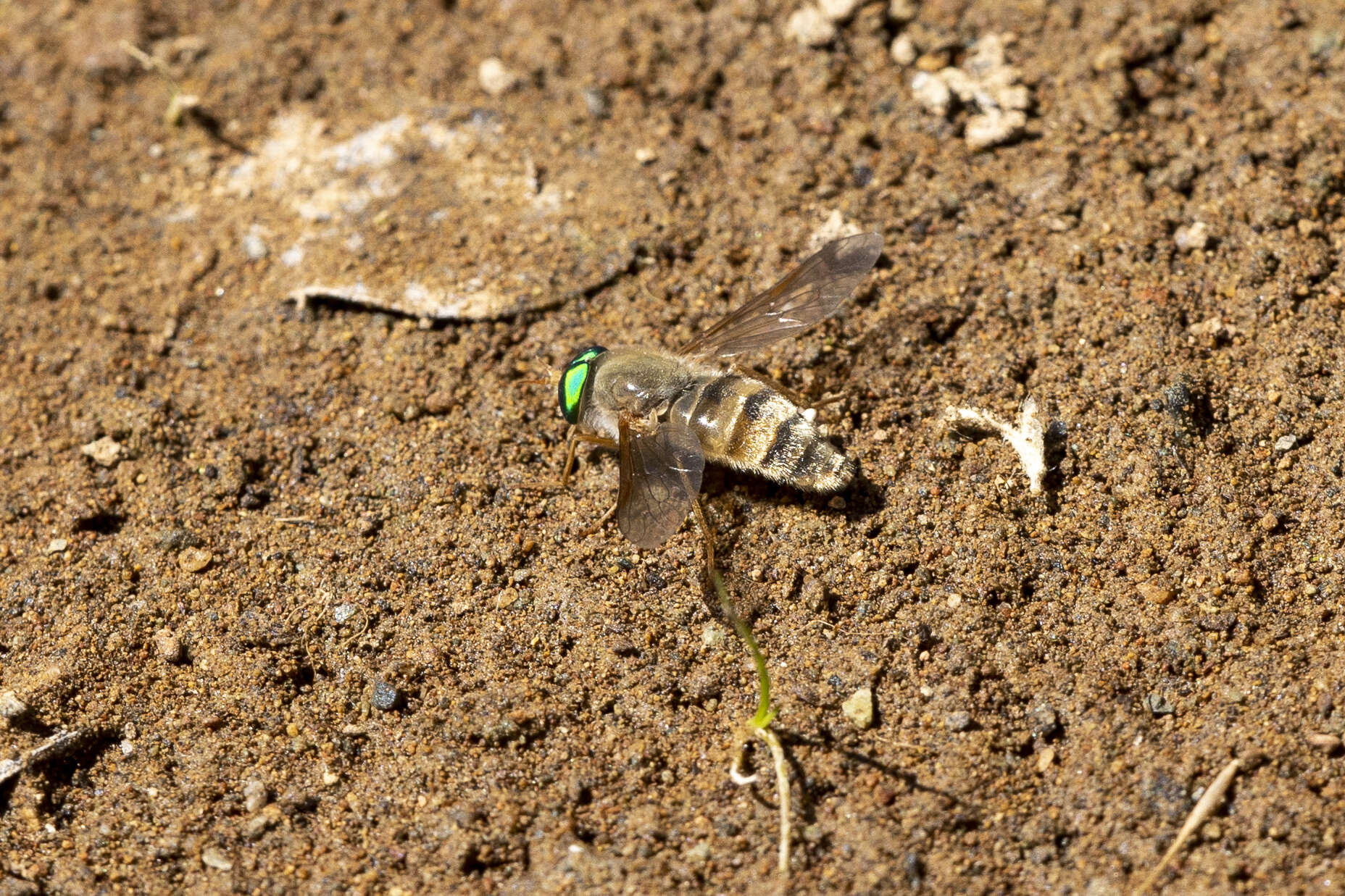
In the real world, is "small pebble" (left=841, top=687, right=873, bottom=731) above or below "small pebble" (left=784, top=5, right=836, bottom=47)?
below

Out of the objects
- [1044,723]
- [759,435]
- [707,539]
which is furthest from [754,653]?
[1044,723]

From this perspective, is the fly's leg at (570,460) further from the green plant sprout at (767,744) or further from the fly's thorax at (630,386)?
the green plant sprout at (767,744)

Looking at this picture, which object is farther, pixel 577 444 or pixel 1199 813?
pixel 577 444

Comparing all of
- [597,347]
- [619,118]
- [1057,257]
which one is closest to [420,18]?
[619,118]

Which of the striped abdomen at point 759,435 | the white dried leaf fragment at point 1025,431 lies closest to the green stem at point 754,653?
the striped abdomen at point 759,435

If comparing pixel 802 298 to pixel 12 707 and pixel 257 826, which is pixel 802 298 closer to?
pixel 257 826

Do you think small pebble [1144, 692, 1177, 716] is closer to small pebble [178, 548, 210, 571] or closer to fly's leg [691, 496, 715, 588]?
fly's leg [691, 496, 715, 588]

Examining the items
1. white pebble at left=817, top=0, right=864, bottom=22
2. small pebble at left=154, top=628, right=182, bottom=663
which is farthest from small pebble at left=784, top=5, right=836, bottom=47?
small pebble at left=154, top=628, right=182, bottom=663
